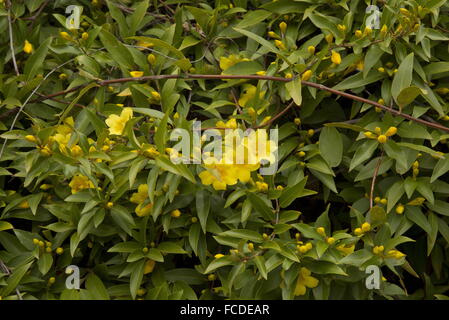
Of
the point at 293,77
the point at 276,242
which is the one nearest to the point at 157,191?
the point at 276,242

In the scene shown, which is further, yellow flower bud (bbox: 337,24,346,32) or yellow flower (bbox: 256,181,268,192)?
yellow flower bud (bbox: 337,24,346,32)

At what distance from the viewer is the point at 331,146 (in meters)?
1.72

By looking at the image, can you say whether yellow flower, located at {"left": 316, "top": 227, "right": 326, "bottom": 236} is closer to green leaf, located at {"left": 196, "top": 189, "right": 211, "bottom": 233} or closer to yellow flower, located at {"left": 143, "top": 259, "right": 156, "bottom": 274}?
green leaf, located at {"left": 196, "top": 189, "right": 211, "bottom": 233}

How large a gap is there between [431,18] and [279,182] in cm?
63

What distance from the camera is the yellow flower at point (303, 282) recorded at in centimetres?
160

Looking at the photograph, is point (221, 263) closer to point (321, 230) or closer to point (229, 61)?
point (321, 230)

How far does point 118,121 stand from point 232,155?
14.3 inches

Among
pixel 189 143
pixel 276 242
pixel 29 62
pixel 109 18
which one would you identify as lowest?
pixel 276 242

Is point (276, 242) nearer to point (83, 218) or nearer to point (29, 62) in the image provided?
point (83, 218)

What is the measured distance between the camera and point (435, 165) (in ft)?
5.56

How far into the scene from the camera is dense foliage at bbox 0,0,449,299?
5.22 feet

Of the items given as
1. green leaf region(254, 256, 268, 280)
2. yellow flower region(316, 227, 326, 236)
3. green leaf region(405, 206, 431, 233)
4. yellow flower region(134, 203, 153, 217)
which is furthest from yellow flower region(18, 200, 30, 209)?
green leaf region(405, 206, 431, 233)

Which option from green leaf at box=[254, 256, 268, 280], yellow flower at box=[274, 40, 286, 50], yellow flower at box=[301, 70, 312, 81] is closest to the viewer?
green leaf at box=[254, 256, 268, 280]

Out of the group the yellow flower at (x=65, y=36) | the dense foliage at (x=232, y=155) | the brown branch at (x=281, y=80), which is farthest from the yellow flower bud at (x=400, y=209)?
the yellow flower at (x=65, y=36)
